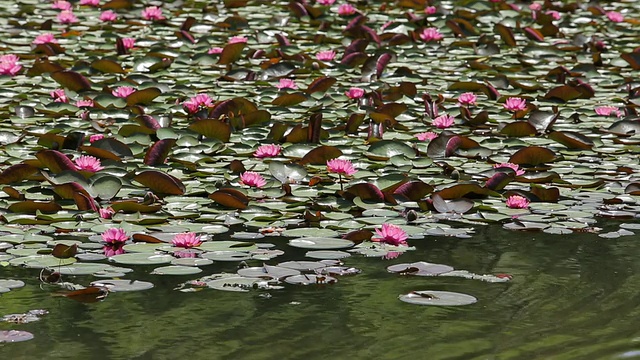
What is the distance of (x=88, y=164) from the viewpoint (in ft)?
11.8

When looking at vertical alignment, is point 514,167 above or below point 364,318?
below

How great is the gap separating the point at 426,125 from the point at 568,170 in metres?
0.85

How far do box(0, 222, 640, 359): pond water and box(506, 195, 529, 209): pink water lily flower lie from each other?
1.44 feet

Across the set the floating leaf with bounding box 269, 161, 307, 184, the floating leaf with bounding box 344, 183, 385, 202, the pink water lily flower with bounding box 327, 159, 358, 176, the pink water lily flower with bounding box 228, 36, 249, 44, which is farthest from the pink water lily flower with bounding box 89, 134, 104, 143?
the pink water lily flower with bounding box 228, 36, 249, 44

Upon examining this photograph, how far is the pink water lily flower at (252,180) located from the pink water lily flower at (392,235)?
2.08 ft

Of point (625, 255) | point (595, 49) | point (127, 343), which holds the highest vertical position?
point (127, 343)

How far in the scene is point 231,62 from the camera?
18.1 ft

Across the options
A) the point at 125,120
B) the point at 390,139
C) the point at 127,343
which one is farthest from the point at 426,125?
the point at 127,343

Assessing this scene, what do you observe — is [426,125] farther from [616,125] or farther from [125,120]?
[125,120]

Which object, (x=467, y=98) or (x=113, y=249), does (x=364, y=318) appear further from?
(x=467, y=98)

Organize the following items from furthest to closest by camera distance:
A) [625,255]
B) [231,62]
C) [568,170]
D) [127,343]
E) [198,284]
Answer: [231,62] → [568,170] → [625,255] → [198,284] → [127,343]

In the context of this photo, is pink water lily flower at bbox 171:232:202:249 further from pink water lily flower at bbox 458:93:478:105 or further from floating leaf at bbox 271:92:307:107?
pink water lily flower at bbox 458:93:478:105

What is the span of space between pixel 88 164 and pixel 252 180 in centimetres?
58

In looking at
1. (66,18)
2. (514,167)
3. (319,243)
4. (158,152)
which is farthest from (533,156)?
(66,18)
